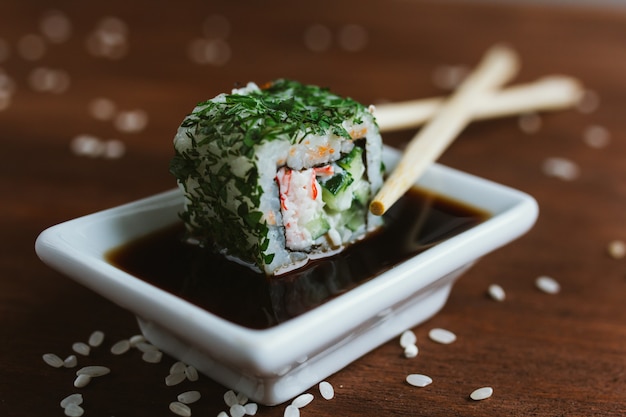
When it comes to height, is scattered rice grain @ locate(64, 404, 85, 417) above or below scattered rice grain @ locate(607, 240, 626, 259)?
above

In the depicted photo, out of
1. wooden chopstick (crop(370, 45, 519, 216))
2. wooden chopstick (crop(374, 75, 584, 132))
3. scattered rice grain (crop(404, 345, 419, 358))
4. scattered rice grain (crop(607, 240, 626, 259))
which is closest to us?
scattered rice grain (crop(404, 345, 419, 358))

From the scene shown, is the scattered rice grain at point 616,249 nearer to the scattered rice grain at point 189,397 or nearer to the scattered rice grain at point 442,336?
the scattered rice grain at point 442,336

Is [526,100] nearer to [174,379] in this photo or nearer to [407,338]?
[407,338]

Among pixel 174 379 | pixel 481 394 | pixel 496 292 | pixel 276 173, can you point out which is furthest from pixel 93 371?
pixel 496 292

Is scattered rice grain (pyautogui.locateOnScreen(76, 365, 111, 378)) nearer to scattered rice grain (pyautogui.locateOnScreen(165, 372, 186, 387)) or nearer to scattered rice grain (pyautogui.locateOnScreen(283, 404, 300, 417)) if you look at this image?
scattered rice grain (pyautogui.locateOnScreen(165, 372, 186, 387))

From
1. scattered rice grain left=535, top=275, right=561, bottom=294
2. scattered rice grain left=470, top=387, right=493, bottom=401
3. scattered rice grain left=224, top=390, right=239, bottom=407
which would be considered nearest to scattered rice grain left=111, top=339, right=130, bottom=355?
scattered rice grain left=224, top=390, right=239, bottom=407

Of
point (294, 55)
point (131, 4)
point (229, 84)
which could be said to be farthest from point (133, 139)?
point (131, 4)

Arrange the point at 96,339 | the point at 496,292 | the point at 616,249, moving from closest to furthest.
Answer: the point at 96,339 → the point at 496,292 → the point at 616,249
